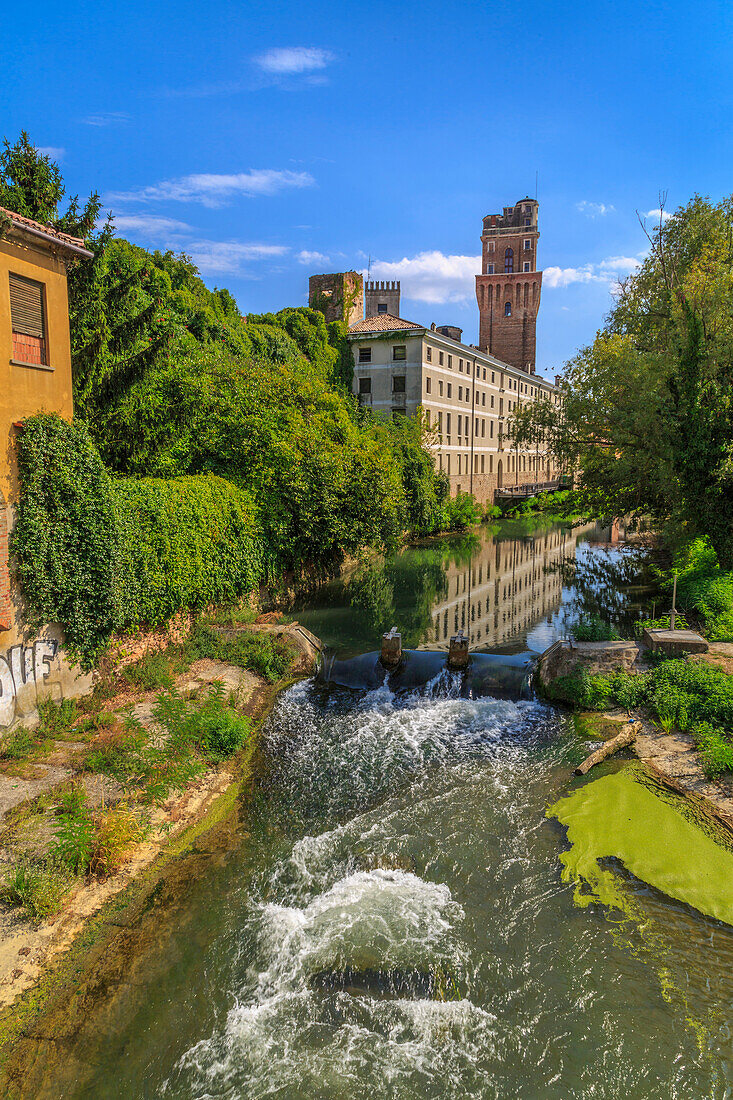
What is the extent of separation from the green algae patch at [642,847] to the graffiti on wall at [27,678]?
8823 millimetres

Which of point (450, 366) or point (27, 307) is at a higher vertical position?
point (450, 366)

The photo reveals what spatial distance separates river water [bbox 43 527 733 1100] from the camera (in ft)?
17.8

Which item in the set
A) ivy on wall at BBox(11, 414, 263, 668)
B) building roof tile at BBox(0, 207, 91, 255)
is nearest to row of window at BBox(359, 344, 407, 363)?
ivy on wall at BBox(11, 414, 263, 668)

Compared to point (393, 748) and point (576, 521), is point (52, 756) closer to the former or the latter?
point (393, 748)

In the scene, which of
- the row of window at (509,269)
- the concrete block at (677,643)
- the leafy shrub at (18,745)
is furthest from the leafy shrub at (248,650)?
the row of window at (509,269)

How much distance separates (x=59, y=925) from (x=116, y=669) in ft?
19.7

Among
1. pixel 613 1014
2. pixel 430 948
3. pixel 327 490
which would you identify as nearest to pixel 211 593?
pixel 327 490

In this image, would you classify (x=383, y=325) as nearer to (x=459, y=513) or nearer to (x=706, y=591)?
(x=459, y=513)

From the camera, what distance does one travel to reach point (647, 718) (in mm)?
11812

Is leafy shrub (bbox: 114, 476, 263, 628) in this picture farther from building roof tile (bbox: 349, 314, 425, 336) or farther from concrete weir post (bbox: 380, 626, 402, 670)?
building roof tile (bbox: 349, 314, 425, 336)

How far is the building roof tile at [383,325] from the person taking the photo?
41844 mm

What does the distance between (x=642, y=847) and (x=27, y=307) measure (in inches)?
515

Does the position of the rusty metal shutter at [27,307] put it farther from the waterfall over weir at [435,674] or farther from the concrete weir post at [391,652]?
the concrete weir post at [391,652]

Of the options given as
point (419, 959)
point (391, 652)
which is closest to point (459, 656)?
point (391, 652)
